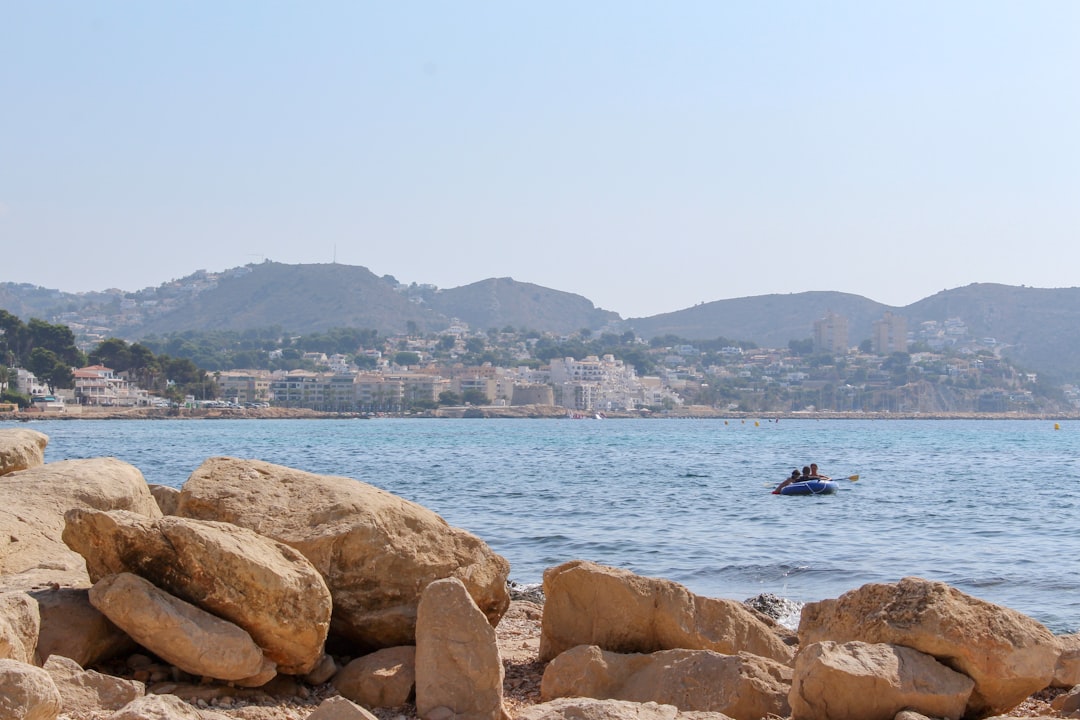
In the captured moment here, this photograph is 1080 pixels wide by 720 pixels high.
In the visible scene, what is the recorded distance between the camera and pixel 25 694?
5602 millimetres

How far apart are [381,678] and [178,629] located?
126 cm

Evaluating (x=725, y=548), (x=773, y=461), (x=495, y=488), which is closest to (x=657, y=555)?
(x=725, y=548)

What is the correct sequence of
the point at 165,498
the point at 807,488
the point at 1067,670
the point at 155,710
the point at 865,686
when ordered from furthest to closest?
the point at 807,488 < the point at 165,498 < the point at 1067,670 < the point at 865,686 < the point at 155,710

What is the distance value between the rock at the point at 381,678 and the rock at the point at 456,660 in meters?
0.25

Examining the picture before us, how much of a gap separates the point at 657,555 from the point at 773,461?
38815 millimetres

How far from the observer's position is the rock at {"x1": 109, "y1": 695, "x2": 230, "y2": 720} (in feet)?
18.5

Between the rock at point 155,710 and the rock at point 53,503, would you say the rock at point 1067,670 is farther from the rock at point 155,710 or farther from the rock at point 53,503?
the rock at point 53,503

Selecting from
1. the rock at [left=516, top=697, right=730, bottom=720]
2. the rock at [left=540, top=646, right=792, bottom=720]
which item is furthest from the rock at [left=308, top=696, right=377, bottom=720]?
the rock at [left=540, top=646, right=792, bottom=720]

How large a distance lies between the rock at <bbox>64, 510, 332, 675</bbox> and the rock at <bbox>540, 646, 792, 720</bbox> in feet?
5.24

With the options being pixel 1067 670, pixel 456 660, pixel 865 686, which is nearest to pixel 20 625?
pixel 456 660

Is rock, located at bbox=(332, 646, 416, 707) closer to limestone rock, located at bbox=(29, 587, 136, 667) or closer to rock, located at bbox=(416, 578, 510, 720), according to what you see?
rock, located at bbox=(416, 578, 510, 720)

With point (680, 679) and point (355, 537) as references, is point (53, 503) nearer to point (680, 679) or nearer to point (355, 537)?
point (355, 537)

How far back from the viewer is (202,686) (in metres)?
7.23

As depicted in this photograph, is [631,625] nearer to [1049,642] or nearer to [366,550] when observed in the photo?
[366,550]
